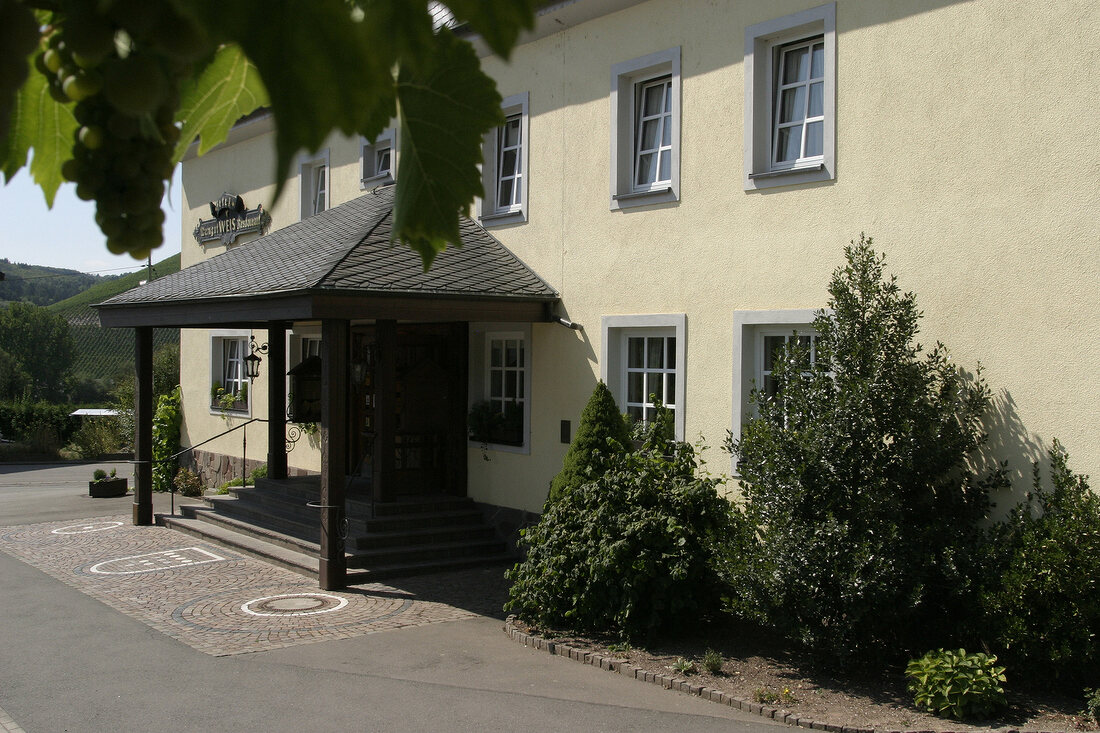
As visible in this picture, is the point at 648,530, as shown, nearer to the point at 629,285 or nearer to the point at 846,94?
the point at 629,285

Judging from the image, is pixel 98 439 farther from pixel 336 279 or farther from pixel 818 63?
pixel 818 63

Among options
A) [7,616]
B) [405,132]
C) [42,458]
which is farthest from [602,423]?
[42,458]

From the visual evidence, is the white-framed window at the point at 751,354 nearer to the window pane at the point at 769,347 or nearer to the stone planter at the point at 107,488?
the window pane at the point at 769,347

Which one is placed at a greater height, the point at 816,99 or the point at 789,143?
the point at 816,99

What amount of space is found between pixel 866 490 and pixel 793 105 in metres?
3.97

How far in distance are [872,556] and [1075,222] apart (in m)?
2.92

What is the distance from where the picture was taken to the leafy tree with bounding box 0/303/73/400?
216 ft

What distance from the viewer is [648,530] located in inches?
335

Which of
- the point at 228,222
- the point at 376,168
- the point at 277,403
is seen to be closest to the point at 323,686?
the point at 277,403

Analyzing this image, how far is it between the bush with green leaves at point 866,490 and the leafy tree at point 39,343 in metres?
65.8

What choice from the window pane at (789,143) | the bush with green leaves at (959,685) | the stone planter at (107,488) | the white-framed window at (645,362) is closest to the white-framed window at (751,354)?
the white-framed window at (645,362)

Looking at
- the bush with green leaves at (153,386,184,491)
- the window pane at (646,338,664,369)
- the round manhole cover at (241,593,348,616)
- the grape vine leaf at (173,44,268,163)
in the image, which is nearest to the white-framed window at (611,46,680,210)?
the window pane at (646,338,664,369)

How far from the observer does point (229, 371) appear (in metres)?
19.5

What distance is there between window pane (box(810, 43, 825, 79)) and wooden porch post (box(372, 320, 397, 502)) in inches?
225
